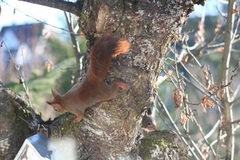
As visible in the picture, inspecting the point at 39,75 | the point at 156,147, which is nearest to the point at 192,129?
the point at 39,75

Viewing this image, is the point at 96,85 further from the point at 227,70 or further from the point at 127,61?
the point at 227,70

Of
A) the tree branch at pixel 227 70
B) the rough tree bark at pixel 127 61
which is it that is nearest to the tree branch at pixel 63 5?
the rough tree bark at pixel 127 61

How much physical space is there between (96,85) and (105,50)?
101 millimetres

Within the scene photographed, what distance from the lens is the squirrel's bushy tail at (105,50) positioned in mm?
1162

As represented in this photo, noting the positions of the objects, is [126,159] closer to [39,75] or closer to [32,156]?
[32,156]

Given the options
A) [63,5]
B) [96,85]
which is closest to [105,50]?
[96,85]

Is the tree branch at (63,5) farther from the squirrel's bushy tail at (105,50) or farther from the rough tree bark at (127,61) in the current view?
the squirrel's bushy tail at (105,50)

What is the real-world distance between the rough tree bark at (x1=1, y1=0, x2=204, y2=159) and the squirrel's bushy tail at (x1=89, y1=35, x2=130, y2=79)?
6 cm

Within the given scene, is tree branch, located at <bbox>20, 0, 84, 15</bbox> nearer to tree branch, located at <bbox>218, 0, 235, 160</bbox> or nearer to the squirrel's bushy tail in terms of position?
the squirrel's bushy tail

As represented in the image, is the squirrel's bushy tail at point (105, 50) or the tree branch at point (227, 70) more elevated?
the squirrel's bushy tail at point (105, 50)

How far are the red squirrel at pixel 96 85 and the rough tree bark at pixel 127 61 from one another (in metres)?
0.03

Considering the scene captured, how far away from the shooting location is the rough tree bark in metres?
1.27

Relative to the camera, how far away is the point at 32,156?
128 centimetres

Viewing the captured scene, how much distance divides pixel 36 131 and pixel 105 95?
29cm
